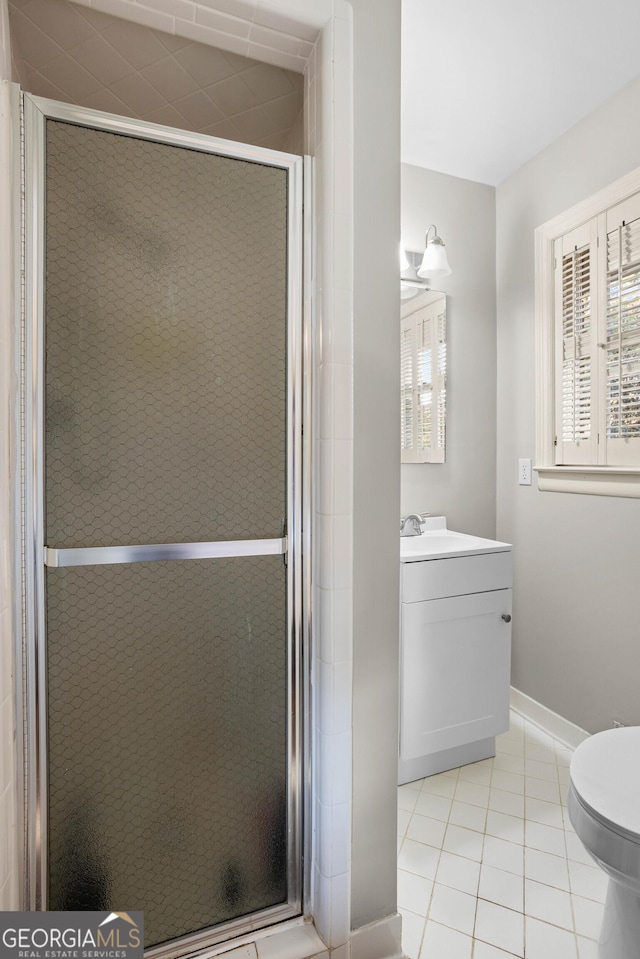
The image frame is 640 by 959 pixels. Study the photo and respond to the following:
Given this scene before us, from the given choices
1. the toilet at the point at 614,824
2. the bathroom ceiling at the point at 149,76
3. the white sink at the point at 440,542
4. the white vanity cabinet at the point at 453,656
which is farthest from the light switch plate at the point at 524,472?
the bathroom ceiling at the point at 149,76

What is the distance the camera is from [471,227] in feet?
8.04

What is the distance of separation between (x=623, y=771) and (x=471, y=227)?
91.1 inches

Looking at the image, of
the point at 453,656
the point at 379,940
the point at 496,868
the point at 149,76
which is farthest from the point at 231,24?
the point at 496,868

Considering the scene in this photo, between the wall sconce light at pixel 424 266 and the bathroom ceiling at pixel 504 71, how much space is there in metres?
0.39

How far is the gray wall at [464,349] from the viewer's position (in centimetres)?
233

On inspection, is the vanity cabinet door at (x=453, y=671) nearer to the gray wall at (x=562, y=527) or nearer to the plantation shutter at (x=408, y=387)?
the gray wall at (x=562, y=527)

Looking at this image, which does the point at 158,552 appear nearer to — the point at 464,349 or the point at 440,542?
the point at 440,542

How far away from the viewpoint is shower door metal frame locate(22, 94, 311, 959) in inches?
38.4

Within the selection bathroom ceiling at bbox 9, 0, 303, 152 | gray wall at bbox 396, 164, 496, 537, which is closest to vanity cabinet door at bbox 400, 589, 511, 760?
gray wall at bbox 396, 164, 496, 537

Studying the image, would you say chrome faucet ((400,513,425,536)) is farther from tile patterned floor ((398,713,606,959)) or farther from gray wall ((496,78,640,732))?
tile patterned floor ((398,713,606,959))

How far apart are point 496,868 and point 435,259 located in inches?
87.4

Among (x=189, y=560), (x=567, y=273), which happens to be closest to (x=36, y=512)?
(x=189, y=560)

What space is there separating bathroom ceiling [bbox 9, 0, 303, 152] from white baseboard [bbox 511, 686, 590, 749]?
7.76 ft

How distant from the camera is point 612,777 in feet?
3.62
